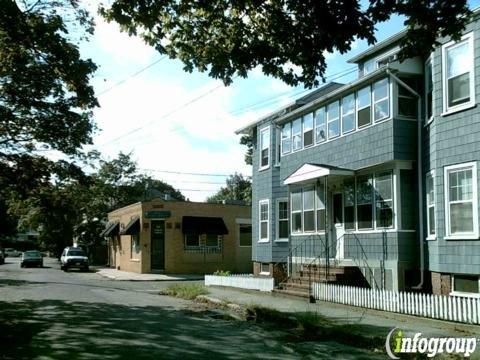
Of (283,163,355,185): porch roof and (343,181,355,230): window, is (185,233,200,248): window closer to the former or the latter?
(283,163,355,185): porch roof

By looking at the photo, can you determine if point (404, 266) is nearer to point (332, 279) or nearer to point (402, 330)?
point (332, 279)

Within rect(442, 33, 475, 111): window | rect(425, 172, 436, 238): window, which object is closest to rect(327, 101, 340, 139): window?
rect(425, 172, 436, 238): window

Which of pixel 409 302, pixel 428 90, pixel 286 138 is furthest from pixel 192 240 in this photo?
pixel 409 302

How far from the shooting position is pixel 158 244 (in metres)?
39.3

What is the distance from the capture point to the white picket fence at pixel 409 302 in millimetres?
12227

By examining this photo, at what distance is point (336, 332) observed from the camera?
461 inches

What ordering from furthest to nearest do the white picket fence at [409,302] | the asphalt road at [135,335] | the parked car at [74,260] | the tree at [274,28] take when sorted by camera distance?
the parked car at [74,260], the white picket fence at [409,302], the asphalt road at [135,335], the tree at [274,28]

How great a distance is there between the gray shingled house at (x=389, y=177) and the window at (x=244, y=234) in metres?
16.4

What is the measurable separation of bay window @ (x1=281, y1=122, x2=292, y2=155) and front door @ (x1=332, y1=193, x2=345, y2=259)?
3965 mm

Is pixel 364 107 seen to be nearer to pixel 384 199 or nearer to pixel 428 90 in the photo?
pixel 428 90

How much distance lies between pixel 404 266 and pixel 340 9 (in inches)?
418

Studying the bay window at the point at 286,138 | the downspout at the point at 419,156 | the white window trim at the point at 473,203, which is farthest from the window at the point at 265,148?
the white window trim at the point at 473,203

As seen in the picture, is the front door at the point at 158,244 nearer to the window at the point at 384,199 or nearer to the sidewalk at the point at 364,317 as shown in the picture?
the sidewalk at the point at 364,317

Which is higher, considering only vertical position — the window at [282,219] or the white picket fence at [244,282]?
the window at [282,219]
